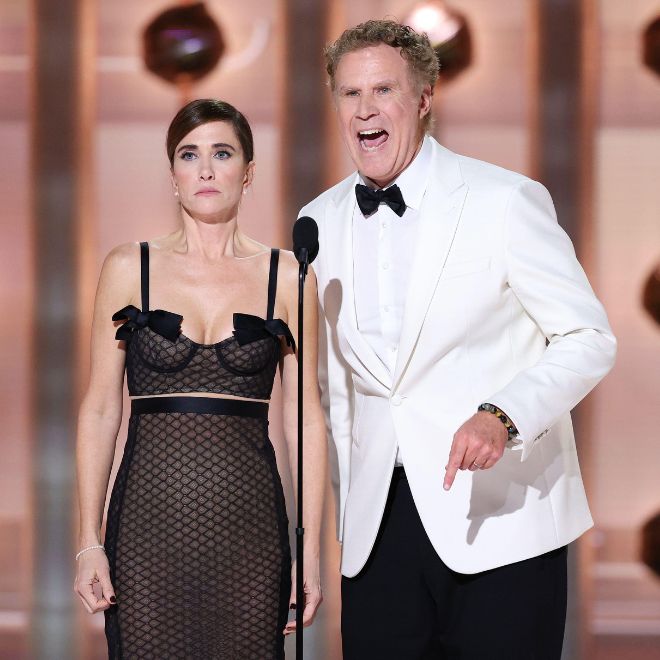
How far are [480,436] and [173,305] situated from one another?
0.71m

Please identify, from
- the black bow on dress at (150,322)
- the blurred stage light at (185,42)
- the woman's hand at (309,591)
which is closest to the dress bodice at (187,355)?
the black bow on dress at (150,322)

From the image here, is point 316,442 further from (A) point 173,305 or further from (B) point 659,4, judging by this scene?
(B) point 659,4

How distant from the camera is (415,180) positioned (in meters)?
2.45

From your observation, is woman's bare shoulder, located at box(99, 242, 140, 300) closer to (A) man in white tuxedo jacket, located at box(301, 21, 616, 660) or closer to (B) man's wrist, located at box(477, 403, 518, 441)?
(A) man in white tuxedo jacket, located at box(301, 21, 616, 660)

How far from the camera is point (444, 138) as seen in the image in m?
4.19

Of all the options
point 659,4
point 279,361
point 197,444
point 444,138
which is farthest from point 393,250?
point 659,4

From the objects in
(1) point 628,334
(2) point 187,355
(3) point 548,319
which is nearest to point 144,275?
(2) point 187,355

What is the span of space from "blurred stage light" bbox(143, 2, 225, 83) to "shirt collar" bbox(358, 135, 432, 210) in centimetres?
183

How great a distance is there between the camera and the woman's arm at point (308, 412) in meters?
2.40

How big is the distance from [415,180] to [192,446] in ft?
2.35

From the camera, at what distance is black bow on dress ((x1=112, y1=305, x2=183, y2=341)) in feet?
7.49

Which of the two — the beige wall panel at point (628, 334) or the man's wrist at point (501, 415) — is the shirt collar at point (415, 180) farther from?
the beige wall panel at point (628, 334)

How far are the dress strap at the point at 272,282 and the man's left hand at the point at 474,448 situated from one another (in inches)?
21.6

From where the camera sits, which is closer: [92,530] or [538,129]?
[92,530]
